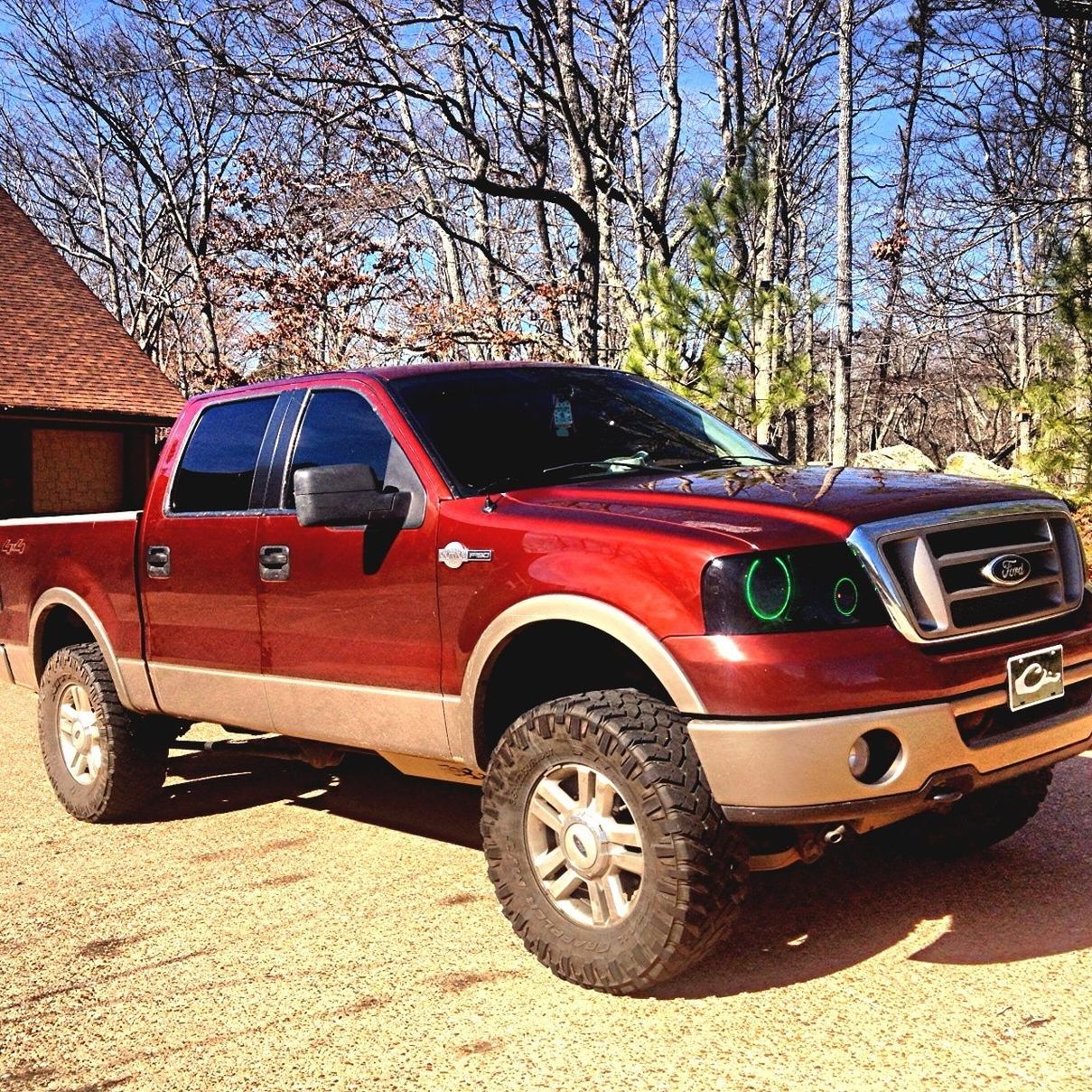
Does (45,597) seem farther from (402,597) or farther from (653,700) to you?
(653,700)

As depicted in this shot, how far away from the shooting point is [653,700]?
350 cm

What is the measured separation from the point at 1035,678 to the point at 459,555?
5.98 ft

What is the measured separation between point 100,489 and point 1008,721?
22708 mm

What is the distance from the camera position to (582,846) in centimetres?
359

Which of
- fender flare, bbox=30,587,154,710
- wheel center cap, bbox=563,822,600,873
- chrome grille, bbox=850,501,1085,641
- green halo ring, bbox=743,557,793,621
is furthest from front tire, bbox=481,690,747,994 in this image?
fender flare, bbox=30,587,154,710

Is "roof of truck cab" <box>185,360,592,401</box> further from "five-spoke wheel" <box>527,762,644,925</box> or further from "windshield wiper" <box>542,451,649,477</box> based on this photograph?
"five-spoke wheel" <box>527,762,644,925</box>

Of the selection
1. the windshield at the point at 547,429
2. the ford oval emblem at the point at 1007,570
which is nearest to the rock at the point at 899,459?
the windshield at the point at 547,429

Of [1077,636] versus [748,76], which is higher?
[748,76]

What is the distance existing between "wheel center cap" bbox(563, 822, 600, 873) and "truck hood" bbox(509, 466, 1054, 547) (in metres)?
0.94

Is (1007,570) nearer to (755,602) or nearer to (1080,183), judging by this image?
(755,602)

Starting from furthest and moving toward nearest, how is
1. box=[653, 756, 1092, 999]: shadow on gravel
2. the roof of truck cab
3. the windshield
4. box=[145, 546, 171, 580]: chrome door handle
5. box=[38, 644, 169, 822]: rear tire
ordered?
box=[38, 644, 169, 822]: rear tire < box=[145, 546, 171, 580]: chrome door handle < the roof of truck cab < the windshield < box=[653, 756, 1092, 999]: shadow on gravel

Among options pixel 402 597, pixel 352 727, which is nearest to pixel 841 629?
pixel 402 597

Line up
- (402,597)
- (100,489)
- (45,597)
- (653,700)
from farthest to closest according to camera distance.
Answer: (100,489)
(45,597)
(402,597)
(653,700)

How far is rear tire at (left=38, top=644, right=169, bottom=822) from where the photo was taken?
5660 millimetres
